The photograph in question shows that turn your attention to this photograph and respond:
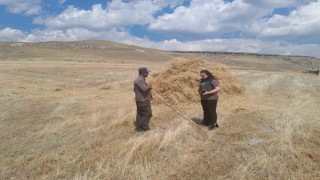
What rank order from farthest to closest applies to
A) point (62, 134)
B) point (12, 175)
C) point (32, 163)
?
point (62, 134), point (32, 163), point (12, 175)

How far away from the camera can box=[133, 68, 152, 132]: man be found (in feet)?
19.3

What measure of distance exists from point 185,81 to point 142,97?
4.48 metres

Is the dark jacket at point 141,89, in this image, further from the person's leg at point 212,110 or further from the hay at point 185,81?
the hay at point 185,81

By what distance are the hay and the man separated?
3401 millimetres

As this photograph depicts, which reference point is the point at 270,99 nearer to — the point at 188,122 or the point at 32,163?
the point at 188,122

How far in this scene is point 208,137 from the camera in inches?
221

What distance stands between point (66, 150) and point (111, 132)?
1.32 m

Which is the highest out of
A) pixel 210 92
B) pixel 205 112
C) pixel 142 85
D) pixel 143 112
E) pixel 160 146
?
pixel 142 85

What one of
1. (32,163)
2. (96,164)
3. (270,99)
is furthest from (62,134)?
(270,99)

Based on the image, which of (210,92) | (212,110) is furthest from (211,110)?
(210,92)

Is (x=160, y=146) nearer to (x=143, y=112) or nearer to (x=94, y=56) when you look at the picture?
(x=143, y=112)

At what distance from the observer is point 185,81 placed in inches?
400

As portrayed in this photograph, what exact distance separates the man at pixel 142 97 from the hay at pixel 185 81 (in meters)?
3.40

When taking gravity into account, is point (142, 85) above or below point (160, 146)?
above
